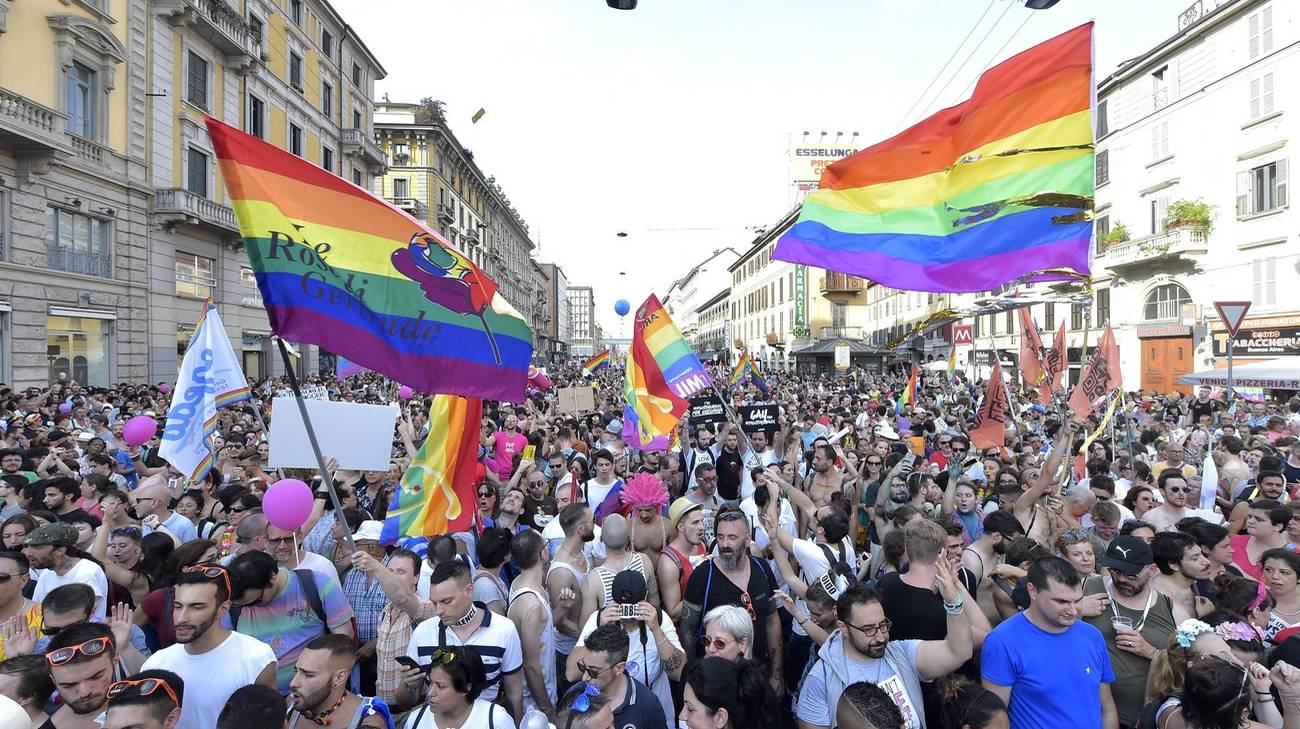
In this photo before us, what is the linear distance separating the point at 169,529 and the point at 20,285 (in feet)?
60.6

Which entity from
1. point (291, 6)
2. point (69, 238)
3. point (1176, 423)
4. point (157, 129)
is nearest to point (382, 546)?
point (1176, 423)

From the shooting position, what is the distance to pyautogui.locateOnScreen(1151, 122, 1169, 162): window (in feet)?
98.5

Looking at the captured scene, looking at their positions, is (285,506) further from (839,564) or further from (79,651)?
(839,564)

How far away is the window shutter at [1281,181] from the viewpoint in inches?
970

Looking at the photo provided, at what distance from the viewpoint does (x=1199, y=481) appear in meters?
7.76

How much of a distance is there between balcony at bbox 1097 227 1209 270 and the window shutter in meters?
3.10

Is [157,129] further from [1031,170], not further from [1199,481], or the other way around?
[1199,481]

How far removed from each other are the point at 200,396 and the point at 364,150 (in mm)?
36951

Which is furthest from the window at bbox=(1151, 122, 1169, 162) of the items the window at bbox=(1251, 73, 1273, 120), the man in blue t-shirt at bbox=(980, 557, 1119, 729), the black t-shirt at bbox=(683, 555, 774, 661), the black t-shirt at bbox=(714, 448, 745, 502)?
the man in blue t-shirt at bbox=(980, 557, 1119, 729)

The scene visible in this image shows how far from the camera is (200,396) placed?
6934mm

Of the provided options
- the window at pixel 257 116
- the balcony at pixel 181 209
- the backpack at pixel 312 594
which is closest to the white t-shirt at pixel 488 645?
the backpack at pixel 312 594

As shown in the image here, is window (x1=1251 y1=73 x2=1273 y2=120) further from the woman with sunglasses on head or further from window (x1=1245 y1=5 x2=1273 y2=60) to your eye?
the woman with sunglasses on head

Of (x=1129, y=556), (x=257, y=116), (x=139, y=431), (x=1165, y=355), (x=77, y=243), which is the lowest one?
(x=1129, y=556)

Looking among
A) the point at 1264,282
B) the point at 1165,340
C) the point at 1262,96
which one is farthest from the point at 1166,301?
the point at 1262,96
